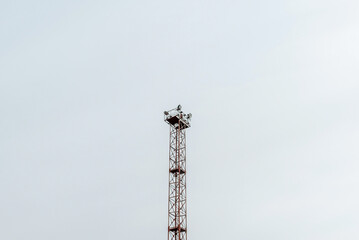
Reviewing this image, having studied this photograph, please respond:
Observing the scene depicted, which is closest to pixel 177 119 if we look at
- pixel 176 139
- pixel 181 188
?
pixel 176 139

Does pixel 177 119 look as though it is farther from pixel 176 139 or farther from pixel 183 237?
pixel 183 237

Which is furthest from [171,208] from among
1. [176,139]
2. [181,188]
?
[176,139]

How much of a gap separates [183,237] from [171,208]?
172 inches

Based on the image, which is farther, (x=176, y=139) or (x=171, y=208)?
(x=176, y=139)

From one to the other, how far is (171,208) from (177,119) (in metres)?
13.3

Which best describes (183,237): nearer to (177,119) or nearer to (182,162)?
(182,162)

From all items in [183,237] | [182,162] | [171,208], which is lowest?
[183,237]

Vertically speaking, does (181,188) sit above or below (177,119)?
below

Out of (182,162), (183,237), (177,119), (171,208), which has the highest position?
(177,119)

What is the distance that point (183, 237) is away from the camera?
64.1 meters

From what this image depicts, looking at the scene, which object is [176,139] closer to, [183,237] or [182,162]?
[182,162]

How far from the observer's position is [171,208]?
217 ft

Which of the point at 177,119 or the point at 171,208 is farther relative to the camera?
the point at 177,119

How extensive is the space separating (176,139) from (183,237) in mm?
14666
